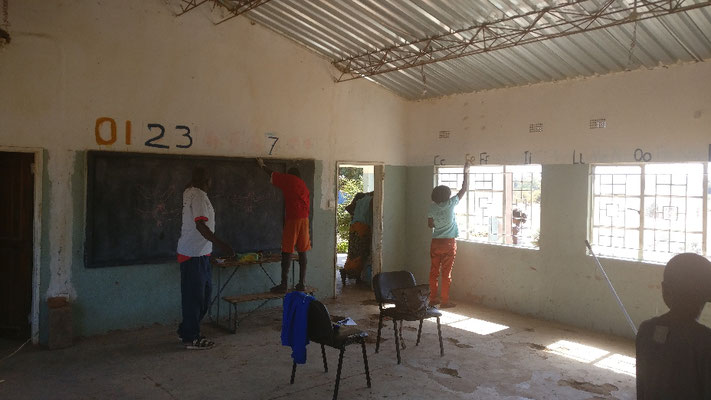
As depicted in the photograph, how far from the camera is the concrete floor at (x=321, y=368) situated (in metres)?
4.76

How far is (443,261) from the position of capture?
803cm

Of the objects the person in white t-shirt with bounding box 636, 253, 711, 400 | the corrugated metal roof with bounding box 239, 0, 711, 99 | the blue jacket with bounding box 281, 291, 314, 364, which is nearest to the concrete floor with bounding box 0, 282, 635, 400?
the blue jacket with bounding box 281, 291, 314, 364

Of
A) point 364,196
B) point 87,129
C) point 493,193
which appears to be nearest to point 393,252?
point 364,196

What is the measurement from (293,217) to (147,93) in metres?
2.36

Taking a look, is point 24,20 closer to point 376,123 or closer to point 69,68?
point 69,68

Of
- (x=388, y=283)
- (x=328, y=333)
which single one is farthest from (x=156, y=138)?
(x=328, y=333)

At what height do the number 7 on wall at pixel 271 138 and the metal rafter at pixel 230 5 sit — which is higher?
the metal rafter at pixel 230 5

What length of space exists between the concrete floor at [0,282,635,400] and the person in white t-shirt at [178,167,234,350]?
0.46 meters

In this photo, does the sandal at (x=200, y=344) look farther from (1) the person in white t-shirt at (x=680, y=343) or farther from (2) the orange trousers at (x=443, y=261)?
(1) the person in white t-shirt at (x=680, y=343)

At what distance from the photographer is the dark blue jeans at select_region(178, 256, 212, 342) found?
570 centimetres

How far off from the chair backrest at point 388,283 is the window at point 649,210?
278 centimetres

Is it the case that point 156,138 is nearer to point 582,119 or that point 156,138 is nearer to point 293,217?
point 293,217

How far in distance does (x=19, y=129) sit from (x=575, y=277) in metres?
6.90

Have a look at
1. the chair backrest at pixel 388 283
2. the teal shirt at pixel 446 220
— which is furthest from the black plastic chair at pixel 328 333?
Answer: the teal shirt at pixel 446 220
